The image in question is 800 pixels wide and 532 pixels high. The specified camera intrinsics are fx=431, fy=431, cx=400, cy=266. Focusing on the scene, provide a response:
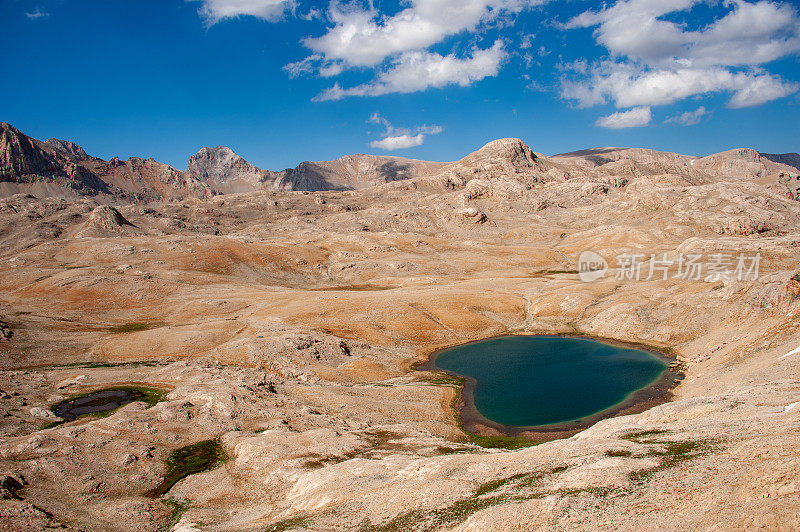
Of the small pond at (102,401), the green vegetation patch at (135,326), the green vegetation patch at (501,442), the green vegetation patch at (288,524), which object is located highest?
the green vegetation patch at (135,326)

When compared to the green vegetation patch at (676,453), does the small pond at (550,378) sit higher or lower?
lower

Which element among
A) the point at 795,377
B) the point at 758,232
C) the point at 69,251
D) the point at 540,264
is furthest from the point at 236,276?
the point at 758,232

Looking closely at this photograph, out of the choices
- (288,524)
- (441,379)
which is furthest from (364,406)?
(288,524)

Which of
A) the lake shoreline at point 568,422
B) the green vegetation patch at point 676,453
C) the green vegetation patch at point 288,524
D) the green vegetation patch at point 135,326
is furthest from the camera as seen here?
the green vegetation patch at point 135,326

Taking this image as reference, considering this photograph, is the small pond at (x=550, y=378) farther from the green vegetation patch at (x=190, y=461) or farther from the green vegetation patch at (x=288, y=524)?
the green vegetation patch at (x=288, y=524)

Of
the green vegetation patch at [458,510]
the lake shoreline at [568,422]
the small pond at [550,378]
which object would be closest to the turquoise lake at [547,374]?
the small pond at [550,378]

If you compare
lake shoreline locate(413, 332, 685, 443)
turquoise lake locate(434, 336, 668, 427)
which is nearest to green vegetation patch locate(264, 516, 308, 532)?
lake shoreline locate(413, 332, 685, 443)

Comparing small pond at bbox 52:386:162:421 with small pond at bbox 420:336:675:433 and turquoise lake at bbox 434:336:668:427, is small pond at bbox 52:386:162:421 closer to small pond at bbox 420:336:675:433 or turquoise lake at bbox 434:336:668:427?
small pond at bbox 420:336:675:433
